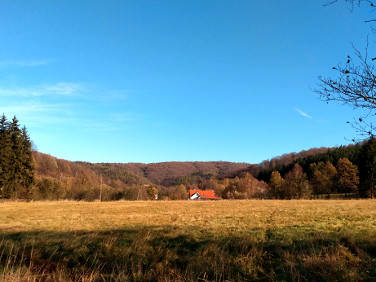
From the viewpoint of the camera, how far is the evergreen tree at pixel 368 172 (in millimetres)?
49562

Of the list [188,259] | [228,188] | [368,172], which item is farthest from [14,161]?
[368,172]

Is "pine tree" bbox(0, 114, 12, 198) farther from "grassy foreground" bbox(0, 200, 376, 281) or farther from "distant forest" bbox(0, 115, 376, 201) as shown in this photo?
"grassy foreground" bbox(0, 200, 376, 281)

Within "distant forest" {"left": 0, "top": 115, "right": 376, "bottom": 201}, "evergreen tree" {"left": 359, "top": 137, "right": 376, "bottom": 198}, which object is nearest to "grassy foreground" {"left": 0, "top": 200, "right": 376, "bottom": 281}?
"distant forest" {"left": 0, "top": 115, "right": 376, "bottom": 201}

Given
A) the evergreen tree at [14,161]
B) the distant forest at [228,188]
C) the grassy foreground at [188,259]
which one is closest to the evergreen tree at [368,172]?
the distant forest at [228,188]

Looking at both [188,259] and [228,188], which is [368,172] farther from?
[188,259]

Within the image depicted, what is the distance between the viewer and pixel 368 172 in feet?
164

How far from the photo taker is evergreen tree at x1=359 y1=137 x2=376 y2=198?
4956 centimetres

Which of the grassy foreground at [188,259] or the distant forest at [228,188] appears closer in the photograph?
the grassy foreground at [188,259]

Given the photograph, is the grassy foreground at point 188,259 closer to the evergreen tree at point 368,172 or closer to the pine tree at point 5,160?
the pine tree at point 5,160

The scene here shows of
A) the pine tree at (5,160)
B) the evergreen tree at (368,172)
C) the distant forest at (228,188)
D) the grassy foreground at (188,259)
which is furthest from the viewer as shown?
the evergreen tree at (368,172)

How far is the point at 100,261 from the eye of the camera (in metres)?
7.45

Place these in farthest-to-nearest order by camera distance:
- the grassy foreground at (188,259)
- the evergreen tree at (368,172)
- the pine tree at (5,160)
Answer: the evergreen tree at (368,172)
the pine tree at (5,160)
the grassy foreground at (188,259)

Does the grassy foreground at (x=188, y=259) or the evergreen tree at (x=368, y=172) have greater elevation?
the evergreen tree at (x=368, y=172)

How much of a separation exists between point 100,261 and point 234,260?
Answer: 3.65 meters
